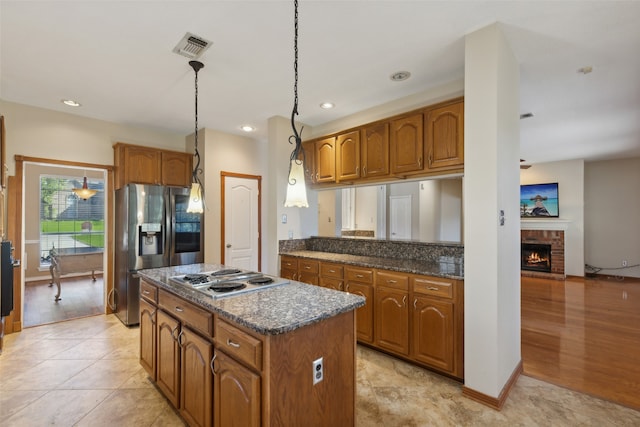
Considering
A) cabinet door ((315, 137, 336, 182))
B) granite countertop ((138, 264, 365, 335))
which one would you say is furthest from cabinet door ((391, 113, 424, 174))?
granite countertop ((138, 264, 365, 335))

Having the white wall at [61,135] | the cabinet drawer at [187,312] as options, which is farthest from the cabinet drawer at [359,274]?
the white wall at [61,135]

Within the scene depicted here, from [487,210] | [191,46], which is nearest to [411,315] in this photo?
[487,210]

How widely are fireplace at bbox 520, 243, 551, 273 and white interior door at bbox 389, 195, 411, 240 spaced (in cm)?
507

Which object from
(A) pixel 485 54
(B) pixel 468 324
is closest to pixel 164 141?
(A) pixel 485 54

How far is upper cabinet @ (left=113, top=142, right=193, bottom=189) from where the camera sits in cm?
407

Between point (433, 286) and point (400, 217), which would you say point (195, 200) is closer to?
point (433, 286)

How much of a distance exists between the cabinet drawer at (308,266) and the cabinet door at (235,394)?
1943 mm

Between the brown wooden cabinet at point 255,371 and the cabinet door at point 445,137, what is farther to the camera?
the cabinet door at point 445,137

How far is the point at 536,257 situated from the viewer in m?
6.99

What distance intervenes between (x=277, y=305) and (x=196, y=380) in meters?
0.71

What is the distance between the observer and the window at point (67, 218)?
648 cm

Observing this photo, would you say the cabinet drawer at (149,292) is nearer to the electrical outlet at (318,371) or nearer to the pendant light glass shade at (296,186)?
the pendant light glass shade at (296,186)

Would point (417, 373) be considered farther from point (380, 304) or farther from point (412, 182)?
point (412, 182)

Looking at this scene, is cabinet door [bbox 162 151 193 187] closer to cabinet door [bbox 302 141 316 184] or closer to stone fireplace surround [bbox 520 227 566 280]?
cabinet door [bbox 302 141 316 184]
